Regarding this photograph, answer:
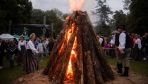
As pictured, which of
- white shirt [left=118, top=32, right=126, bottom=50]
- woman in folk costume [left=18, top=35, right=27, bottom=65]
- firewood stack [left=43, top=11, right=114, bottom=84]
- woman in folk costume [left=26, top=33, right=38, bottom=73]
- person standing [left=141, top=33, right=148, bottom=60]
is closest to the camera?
firewood stack [left=43, top=11, right=114, bottom=84]

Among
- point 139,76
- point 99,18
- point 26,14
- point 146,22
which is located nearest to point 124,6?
point 99,18

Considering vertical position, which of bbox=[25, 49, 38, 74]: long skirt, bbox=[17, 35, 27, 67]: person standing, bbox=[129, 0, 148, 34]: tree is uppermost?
bbox=[129, 0, 148, 34]: tree

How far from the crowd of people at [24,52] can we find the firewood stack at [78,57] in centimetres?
165

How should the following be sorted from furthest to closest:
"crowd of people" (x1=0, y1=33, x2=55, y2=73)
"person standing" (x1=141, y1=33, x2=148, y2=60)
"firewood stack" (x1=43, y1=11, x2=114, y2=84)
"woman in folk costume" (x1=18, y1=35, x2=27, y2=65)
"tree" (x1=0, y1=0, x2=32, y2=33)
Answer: "tree" (x1=0, y1=0, x2=32, y2=33) → "person standing" (x1=141, y1=33, x2=148, y2=60) → "woman in folk costume" (x1=18, y1=35, x2=27, y2=65) → "crowd of people" (x1=0, y1=33, x2=55, y2=73) → "firewood stack" (x1=43, y1=11, x2=114, y2=84)

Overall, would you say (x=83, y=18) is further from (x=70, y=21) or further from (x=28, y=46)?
(x=28, y=46)

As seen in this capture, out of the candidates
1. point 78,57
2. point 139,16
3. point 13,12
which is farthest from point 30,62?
point 13,12

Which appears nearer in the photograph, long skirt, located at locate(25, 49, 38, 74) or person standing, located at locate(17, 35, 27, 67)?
long skirt, located at locate(25, 49, 38, 74)

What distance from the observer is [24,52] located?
15.5 meters

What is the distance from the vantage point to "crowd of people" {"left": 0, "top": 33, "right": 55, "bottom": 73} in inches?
585

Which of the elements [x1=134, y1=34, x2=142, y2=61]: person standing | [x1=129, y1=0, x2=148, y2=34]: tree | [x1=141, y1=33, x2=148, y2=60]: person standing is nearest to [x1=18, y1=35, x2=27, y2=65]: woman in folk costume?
[x1=134, y1=34, x2=142, y2=61]: person standing

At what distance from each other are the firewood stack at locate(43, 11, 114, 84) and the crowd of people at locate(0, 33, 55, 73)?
165 centimetres

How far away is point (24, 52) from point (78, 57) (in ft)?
13.9

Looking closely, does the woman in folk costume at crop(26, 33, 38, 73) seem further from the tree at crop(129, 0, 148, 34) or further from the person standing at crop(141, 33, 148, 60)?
the tree at crop(129, 0, 148, 34)

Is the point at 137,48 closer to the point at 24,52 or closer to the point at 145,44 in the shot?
the point at 145,44
